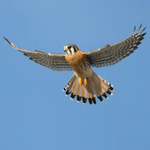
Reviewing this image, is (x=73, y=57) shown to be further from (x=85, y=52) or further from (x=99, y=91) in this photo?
(x=99, y=91)

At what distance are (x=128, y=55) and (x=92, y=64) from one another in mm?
1287

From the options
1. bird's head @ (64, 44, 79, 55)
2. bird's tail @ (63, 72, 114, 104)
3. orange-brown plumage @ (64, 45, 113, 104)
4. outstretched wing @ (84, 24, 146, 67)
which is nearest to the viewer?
outstretched wing @ (84, 24, 146, 67)

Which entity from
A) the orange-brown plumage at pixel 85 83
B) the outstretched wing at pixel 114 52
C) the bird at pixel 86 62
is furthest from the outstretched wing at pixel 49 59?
the outstretched wing at pixel 114 52

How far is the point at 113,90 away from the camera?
8.91 metres

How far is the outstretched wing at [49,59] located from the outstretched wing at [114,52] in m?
1.04

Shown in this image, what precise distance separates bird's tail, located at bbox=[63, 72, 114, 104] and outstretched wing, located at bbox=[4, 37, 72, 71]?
605mm

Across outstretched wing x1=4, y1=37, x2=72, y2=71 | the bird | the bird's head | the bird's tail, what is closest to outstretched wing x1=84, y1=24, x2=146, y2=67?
the bird

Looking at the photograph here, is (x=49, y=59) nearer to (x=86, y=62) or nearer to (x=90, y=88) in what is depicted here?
(x=86, y=62)

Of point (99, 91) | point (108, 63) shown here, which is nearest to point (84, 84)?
point (99, 91)

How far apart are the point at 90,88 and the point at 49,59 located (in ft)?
6.07

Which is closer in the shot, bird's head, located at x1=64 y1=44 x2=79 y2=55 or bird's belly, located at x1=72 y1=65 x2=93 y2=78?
bird's head, located at x1=64 y1=44 x2=79 y2=55

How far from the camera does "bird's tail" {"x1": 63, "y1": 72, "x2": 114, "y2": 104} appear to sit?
29.1 feet

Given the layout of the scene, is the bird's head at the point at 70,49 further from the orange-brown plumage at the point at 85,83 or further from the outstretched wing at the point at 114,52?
the outstretched wing at the point at 114,52

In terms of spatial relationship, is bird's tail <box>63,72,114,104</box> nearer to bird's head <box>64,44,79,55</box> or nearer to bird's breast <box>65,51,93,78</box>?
bird's breast <box>65,51,93,78</box>
